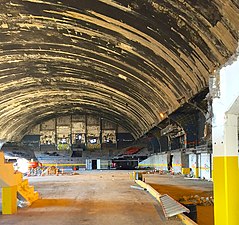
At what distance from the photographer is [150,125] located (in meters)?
27.4

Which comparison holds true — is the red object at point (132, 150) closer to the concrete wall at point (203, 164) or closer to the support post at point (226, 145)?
the concrete wall at point (203, 164)

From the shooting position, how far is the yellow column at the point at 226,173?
722 cm

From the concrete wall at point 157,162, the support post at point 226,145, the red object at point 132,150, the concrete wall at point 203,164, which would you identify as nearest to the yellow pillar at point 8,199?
the support post at point 226,145

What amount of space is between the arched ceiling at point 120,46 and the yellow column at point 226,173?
1924 millimetres

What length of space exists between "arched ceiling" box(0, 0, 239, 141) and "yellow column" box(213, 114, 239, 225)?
1.92 meters

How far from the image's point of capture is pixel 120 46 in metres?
13.7

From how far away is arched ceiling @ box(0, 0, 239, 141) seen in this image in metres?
9.09

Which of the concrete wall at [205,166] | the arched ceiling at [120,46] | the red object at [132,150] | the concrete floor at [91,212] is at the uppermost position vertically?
the arched ceiling at [120,46]

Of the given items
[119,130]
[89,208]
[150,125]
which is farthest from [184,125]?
[119,130]

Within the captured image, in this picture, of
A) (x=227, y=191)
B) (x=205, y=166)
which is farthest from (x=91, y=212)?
(x=205, y=166)

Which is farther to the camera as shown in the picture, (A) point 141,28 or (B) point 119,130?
(B) point 119,130

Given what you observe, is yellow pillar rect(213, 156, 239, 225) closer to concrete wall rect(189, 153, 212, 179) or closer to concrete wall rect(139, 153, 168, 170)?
concrete wall rect(189, 153, 212, 179)

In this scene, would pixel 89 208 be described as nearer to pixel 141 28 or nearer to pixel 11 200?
pixel 11 200

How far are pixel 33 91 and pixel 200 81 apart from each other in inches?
588
